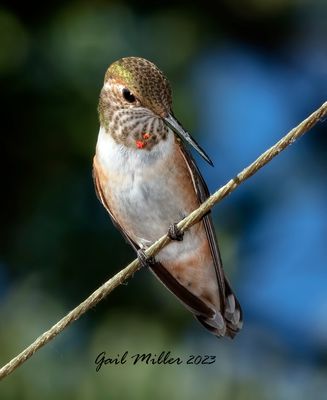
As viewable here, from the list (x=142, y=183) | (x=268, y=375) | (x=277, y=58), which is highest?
(x=142, y=183)

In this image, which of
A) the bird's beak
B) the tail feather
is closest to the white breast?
the bird's beak

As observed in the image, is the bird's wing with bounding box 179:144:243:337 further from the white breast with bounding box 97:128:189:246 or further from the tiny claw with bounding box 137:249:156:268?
the tiny claw with bounding box 137:249:156:268

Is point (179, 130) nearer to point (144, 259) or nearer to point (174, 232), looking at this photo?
point (174, 232)

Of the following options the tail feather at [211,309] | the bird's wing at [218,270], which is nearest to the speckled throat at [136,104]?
the bird's wing at [218,270]

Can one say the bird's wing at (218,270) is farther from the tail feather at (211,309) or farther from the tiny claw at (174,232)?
the tiny claw at (174,232)

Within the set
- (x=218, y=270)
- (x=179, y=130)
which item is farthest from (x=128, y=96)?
(x=218, y=270)

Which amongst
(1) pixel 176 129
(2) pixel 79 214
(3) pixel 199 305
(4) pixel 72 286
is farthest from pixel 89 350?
(1) pixel 176 129

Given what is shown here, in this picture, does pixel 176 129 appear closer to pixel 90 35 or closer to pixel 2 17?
pixel 90 35
